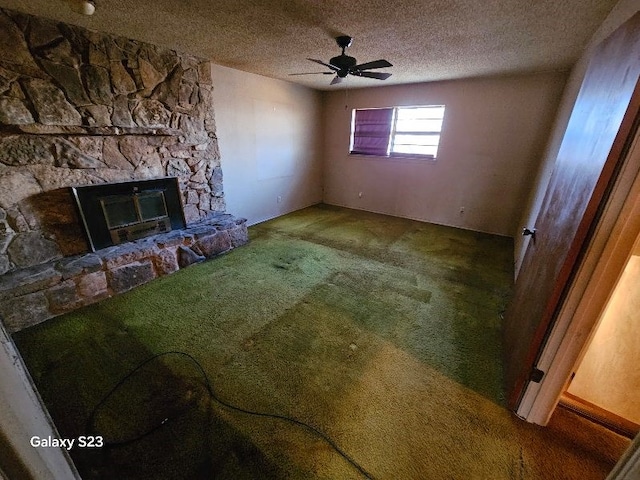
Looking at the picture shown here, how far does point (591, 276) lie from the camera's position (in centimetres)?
113

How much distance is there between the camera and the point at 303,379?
66.6 inches

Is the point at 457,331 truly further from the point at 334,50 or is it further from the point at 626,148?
→ the point at 334,50

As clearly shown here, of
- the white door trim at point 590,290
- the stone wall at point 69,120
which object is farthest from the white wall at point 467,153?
the white door trim at point 590,290

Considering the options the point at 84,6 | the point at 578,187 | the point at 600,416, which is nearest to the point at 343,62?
Result: the point at 84,6

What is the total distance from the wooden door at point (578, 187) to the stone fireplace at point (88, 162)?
10.1ft

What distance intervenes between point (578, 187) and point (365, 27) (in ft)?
6.38

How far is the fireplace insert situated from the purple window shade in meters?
3.50

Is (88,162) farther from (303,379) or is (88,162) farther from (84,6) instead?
(303,379)

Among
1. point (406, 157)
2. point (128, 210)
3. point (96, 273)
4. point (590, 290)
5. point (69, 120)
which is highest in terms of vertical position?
point (69, 120)

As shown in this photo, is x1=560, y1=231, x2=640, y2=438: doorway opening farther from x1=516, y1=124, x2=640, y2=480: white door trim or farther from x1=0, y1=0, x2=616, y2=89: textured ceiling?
x1=0, y1=0, x2=616, y2=89: textured ceiling

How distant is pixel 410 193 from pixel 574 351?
386 centimetres

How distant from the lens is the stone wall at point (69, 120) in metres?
A: 2.14

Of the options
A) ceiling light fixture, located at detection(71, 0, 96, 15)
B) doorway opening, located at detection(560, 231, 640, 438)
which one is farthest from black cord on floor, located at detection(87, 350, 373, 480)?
ceiling light fixture, located at detection(71, 0, 96, 15)

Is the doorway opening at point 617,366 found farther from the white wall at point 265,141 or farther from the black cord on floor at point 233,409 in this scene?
the white wall at point 265,141
